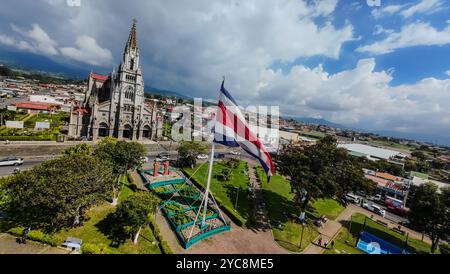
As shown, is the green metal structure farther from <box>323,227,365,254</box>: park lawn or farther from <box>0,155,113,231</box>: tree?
<box>323,227,365,254</box>: park lawn

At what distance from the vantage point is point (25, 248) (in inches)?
652

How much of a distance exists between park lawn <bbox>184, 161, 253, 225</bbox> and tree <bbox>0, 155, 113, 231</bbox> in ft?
35.3

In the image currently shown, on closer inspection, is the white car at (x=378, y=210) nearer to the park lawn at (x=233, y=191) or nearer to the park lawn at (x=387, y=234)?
the park lawn at (x=387, y=234)

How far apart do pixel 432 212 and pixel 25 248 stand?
132 ft

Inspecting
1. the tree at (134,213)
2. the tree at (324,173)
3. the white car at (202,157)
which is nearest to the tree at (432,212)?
the tree at (324,173)

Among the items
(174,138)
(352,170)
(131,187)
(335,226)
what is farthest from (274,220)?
(174,138)

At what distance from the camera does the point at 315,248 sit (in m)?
24.9

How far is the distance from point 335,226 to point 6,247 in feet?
119

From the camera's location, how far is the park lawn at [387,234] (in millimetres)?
29022

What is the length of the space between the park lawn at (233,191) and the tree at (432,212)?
66.4 feet

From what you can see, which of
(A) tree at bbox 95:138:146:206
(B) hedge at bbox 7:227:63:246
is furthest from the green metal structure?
(B) hedge at bbox 7:227:63:246
